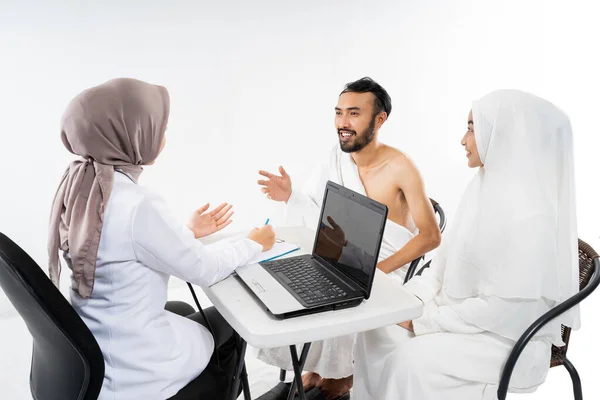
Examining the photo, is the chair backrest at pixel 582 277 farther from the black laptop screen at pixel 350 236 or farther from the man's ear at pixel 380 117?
the man's ear at pixel 380 117

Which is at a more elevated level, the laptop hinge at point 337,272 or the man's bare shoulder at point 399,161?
the man's bare shoulder at point 399,161

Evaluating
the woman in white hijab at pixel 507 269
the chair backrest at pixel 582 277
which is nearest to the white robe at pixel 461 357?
the woman in white hijab at pixel 507 269

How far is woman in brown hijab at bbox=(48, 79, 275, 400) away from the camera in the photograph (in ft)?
4.65

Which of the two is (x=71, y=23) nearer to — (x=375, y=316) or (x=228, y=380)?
(x=228, y=380)

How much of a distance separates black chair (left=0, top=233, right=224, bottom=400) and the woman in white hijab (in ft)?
2.67

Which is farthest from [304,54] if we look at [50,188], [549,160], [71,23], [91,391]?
[91,391]

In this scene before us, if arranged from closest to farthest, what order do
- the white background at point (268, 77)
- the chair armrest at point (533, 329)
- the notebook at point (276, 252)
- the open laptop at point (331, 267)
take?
the open laptop at point (331, 267), the chair armrest at point (533, 329), the notebook at point (276, 252), the white background at point (268, 77)

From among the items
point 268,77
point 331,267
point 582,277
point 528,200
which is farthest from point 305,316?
point 268,77

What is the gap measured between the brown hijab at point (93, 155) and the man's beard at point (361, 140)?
1.24 m

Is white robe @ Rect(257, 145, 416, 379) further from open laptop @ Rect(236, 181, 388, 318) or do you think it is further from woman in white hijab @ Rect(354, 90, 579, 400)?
open laptop @ Rect(236, 181, 388, 318)

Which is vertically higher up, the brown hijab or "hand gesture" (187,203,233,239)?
the brown hijab

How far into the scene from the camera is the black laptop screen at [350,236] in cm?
153

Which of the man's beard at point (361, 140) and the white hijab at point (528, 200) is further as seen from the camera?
the man's beard at point (361, 140)

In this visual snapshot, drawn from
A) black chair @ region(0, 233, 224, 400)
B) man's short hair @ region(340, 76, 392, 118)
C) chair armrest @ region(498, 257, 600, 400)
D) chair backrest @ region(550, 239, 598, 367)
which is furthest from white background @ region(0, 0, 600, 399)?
black chair @ region(0, 233, 224, 400)
